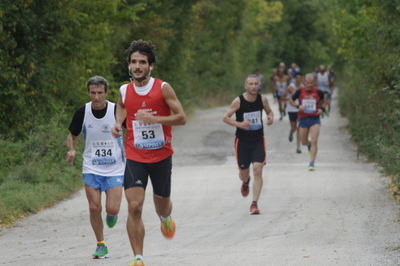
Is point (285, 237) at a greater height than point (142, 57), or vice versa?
point (142, 57)

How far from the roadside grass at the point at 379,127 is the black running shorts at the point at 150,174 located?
4.06 metres

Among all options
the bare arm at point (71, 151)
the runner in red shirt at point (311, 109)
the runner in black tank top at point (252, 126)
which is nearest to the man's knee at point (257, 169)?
the runner in black tank top at point (252, 126)

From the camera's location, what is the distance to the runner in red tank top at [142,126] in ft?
27.4

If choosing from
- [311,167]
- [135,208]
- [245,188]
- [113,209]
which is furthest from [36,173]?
[135,208]

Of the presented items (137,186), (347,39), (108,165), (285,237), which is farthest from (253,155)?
(347,39)

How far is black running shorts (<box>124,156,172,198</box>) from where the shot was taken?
8.57 m

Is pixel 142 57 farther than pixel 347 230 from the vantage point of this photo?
No

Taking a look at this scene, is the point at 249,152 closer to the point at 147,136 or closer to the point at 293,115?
the point at 147,136

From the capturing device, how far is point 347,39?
2652 centimetres

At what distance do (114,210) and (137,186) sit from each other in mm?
1376

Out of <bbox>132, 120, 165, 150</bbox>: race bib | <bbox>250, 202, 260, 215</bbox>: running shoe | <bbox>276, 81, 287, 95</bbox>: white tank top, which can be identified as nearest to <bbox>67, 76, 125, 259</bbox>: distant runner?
<bbox>132, 120, 165, 150</bbox>: race bib

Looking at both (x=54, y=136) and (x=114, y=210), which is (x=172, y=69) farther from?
(x=114, y=210)

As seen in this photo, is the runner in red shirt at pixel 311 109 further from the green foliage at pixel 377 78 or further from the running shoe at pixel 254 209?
the running shoe at pixel 254 209

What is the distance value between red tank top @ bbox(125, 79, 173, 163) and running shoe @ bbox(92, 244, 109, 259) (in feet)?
4.51
